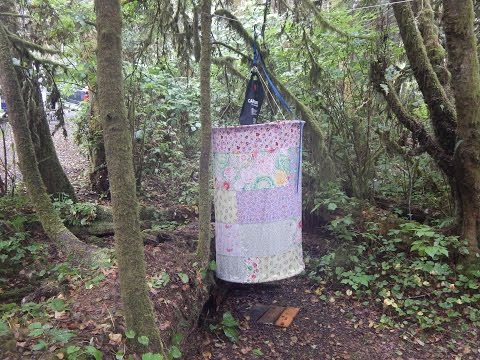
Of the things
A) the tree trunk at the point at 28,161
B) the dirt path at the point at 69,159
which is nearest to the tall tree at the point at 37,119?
the dirt path at the point at 69,159

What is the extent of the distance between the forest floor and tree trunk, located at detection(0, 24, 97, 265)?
0.86ft

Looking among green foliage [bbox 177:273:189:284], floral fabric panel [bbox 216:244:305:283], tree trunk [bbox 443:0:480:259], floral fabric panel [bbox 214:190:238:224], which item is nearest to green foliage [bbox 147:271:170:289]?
green foliage [bbox 177:273:189:284]

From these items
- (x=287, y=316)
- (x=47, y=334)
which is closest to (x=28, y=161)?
(x=47, y=334)

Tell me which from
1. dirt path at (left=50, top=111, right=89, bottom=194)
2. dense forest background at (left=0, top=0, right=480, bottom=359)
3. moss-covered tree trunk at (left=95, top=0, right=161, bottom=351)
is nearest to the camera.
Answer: moss-covered tree trunk at (left=95, top=0, right=161, bottom=351)

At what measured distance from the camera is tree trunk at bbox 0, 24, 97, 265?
4.18 m

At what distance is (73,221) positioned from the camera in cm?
501

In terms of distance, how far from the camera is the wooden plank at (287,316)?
4.12 meters

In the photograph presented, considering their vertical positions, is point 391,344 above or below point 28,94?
below

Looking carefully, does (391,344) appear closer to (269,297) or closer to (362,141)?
(269,297)

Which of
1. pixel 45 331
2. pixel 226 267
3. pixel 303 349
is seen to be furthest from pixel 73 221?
pixel 303 349

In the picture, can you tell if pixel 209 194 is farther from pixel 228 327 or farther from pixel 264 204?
pixel 228 327

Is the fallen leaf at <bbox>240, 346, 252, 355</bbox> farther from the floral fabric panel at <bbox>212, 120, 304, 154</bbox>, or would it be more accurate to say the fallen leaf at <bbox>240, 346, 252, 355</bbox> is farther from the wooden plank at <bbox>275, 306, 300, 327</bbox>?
the floral fabric panel at <bbox>212, 120, 304, 154</bbox>

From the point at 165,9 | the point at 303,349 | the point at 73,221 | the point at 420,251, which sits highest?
the point at 165,9

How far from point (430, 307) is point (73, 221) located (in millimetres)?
4272
